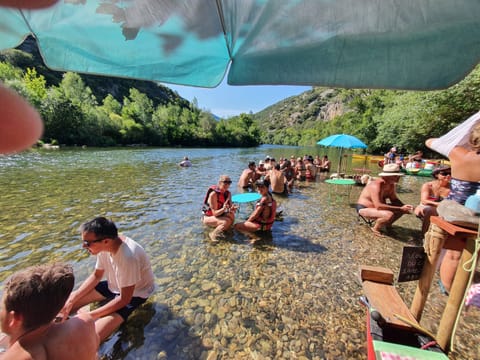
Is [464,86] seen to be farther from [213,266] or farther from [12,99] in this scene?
[12,99]

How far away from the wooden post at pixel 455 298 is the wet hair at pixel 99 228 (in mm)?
3373

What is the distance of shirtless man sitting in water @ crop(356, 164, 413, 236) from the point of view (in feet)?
17.4

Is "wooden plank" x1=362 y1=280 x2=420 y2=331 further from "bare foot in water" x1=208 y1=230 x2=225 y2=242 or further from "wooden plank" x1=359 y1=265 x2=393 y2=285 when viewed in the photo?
"bare foot in water" x1=208 y1=230 x2=225 y2=242

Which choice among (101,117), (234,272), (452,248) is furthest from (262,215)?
(101,117)

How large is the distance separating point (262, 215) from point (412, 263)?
3466 mm

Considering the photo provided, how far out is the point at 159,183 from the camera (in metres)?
11.7

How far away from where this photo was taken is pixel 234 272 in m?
4.08

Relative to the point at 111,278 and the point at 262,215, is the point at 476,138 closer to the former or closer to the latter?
the point at 262,215

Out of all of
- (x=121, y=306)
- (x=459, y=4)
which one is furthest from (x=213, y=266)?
(x=459, y=4)

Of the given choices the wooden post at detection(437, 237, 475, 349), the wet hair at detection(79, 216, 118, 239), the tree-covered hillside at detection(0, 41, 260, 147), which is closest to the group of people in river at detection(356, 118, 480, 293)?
the wooden post at detection(437, 237, 475, 349)

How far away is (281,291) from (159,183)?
973cm

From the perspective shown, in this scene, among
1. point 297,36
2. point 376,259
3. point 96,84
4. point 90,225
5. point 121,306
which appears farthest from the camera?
point 96,84

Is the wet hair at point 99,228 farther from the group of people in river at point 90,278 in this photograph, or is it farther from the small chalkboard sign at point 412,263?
the small chalkboard sign at point 412,263

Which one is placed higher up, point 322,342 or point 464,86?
point 464,86
